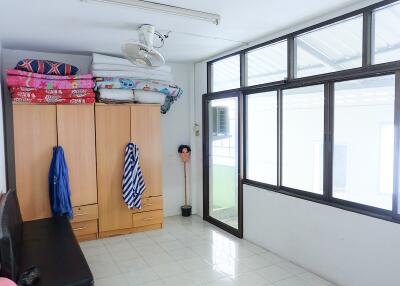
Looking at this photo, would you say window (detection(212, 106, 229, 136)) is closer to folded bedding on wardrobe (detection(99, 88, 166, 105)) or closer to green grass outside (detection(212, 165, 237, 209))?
green grass outside (detection(212, 165, 237, 209))

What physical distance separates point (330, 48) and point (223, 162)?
7.40 feet

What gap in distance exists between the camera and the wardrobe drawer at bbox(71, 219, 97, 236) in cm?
408

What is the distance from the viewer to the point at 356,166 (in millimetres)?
2840

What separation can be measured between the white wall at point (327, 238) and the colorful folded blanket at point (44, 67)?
109 inches

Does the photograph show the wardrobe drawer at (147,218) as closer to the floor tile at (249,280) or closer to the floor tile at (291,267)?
the floor tile at (249,280)

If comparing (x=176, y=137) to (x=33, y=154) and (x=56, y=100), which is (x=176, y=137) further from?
(x=33, y=154)

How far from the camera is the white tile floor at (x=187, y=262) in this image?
A: 308cm

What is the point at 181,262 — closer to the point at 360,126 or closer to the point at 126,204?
the point at 126,204

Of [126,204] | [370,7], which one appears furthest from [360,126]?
[126,204]

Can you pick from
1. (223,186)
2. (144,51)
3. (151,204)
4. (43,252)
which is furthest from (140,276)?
(144,51)

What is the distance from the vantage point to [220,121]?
4.71 metres

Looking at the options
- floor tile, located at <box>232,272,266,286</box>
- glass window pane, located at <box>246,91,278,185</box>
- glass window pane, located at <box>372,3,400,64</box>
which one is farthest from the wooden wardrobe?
glass window pane, located at <box>372,3,400,64</box>

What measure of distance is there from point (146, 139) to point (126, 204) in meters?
0.94

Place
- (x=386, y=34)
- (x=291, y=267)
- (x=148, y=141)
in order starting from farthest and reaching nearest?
(x=148, y=141) < (x=291, y=267) < (x=386, y=34)
